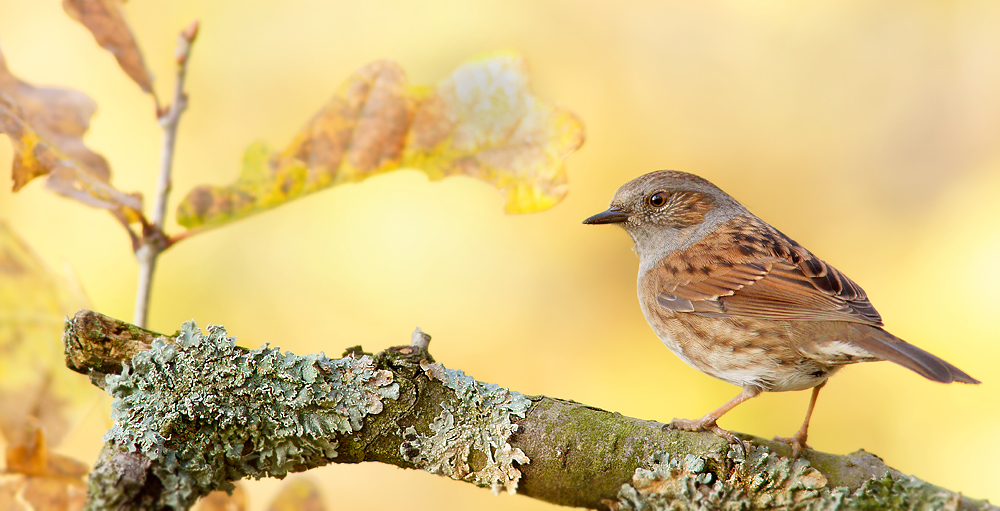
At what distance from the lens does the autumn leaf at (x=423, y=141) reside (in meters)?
1.97

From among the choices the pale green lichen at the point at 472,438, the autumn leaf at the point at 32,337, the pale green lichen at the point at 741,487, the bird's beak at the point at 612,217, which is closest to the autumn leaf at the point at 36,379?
the autumn leaf at the point at 32,337

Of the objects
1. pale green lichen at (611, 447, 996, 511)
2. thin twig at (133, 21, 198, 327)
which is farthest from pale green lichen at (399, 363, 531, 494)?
thin twig at (133, 21, 198, 327)

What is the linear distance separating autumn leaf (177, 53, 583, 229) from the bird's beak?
118 cm

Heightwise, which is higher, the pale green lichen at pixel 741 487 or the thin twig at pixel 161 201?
the thin twig at pixel 161 201

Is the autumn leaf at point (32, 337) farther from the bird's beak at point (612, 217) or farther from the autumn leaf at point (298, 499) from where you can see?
the bird's beak at point (612, 217)

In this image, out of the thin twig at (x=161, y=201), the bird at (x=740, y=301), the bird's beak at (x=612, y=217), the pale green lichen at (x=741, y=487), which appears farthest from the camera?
the bird's beak at (x=612, y=217)

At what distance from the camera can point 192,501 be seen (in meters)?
1.57

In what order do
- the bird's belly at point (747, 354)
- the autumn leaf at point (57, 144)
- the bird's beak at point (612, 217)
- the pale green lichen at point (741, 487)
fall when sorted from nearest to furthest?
the autumn leaf at point (57, 144)
the pale green lichen at point (741, 487)
the bird's belly at point (747, 354)
the bird's beak at point (612, 217)

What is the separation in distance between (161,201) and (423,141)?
2.37 ft

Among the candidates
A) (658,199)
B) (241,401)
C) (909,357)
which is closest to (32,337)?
(241,401)

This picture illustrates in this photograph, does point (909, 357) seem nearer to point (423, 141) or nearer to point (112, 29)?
point (423, 141)

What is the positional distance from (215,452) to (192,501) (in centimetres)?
16

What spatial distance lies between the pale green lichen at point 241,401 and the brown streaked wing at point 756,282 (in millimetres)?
1422

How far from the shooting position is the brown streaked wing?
257cm
